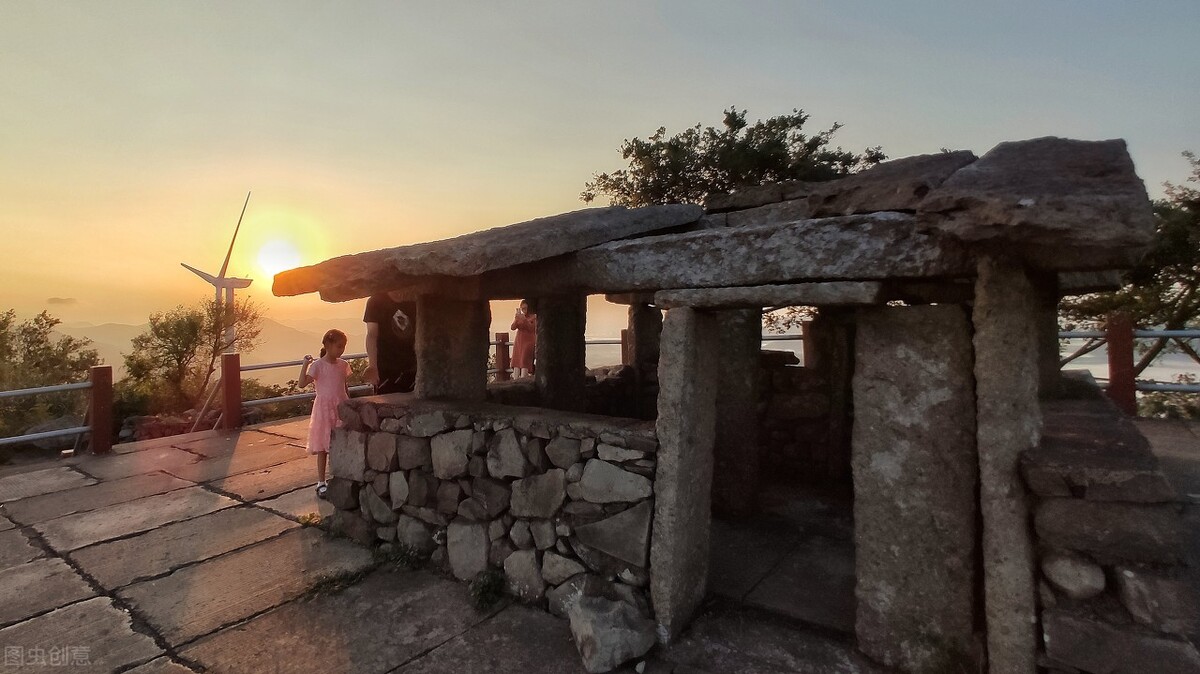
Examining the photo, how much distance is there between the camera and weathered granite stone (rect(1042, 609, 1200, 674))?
190 cm

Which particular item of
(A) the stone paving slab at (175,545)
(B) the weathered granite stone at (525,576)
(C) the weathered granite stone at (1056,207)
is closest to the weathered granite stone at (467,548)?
(B) the weathered granite stone at (525,576)

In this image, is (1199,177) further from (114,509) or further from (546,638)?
(114,509)

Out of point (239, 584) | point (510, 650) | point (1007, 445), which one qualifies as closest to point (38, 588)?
point (239, 584)

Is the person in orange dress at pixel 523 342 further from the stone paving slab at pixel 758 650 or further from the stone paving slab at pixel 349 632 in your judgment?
the stone paving slab at pixel 758 650

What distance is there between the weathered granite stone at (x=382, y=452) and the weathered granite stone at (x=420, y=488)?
0.62 feet

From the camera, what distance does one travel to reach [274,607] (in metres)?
3.38

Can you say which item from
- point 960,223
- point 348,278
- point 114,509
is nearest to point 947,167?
point 960,223

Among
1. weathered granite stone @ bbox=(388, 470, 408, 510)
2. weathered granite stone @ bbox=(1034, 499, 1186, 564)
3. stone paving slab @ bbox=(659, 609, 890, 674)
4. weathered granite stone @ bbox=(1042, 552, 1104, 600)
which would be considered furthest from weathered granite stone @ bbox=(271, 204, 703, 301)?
weathered granite stone @ bbox=(1042, 552, 1104, 600)

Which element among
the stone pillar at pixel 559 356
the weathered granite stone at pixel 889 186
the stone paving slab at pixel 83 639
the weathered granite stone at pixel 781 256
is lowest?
the stone paving slab at pixel 83 639

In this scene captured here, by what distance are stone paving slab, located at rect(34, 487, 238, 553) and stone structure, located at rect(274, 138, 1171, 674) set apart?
5.38 ft

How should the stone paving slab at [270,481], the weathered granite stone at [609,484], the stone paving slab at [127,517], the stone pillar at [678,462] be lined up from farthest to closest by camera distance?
1. the stone paving slab at [270,481]
2. the stone paving slab at [127,517]
3. the weathered granite stone at [609,484]
4. the stone pillar at [678,462]

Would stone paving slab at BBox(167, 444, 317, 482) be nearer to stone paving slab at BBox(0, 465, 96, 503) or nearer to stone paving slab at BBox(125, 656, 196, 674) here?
stone paving slab at BBox(0, 465, 96, 503)

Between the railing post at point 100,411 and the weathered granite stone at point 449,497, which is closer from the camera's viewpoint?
the weathered granite stone at point 449,497

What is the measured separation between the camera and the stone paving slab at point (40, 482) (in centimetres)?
557
